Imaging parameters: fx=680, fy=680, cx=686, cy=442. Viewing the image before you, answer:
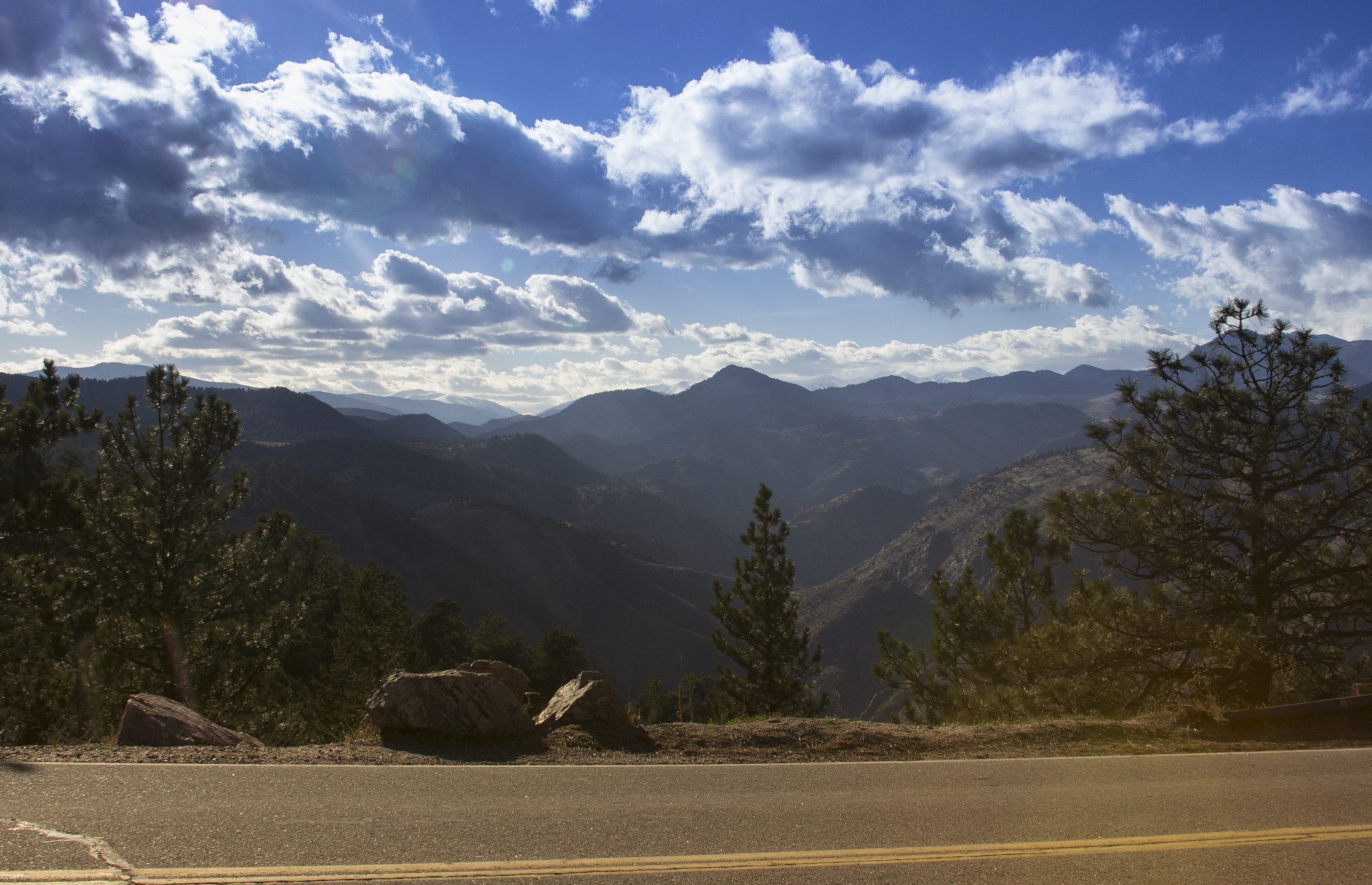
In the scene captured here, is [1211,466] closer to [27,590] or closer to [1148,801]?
[1148,801]

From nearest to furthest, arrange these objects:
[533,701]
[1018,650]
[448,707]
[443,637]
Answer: [448,707] < [533,701] < [1018,650] < [443,637]

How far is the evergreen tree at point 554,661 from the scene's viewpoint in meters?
49.4

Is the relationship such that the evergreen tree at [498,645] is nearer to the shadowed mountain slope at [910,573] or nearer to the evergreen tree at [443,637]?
the evergreen tree at [443,637]

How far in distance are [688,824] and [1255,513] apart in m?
10.5

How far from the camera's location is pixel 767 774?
6645 millimetres

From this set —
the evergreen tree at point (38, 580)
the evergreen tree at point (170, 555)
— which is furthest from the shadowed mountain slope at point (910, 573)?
the evergreen tree at point (38, 580)

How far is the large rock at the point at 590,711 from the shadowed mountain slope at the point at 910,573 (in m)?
80.1

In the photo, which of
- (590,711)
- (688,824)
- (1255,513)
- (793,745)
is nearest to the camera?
(688,824)

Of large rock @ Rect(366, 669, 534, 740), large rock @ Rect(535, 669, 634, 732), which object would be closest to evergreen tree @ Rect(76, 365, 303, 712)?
large rock @ Rect(366, 669, 534, 740)

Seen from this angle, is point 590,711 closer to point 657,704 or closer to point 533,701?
point 533,701

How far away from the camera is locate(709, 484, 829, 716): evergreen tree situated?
22406 millimetres

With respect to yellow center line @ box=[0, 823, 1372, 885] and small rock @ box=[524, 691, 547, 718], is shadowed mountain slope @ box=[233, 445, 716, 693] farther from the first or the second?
yellow center line @ box=[0, 823, 1372, 885]

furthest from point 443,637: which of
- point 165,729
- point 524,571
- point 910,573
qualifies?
point 910,573

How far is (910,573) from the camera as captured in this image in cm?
17138
